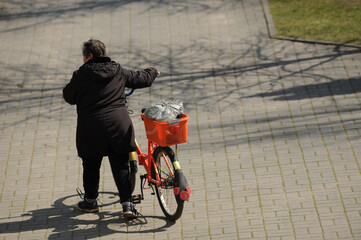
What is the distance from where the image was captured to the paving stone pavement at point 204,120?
652 cm

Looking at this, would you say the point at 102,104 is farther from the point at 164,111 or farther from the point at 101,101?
the point at 164,111

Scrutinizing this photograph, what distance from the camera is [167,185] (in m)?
6.38

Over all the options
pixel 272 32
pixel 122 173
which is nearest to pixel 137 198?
pixel 122 173

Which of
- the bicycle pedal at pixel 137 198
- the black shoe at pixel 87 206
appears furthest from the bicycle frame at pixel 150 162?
the black shoe at pixel 87 206

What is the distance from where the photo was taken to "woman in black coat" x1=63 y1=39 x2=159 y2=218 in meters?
6.00

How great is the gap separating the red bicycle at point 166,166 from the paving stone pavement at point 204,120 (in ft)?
0.66

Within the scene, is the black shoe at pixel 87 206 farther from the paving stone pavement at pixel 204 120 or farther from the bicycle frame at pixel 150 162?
the bicycle frame at pixel 150 162

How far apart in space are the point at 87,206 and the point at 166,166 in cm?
100

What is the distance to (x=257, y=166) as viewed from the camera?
→ 741cm

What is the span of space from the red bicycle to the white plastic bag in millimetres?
55

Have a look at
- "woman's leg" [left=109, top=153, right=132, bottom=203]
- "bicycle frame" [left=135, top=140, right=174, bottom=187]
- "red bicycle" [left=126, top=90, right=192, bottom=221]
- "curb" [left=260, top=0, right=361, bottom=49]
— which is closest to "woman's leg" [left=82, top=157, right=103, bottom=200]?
"woman's leg" [left=109, top=153, right=132, bottom=203]

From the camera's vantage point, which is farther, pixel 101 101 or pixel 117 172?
pixel 117 172

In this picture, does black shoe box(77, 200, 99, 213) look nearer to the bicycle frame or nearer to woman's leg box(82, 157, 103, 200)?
woman's leg box(82, 157, 103, 200)

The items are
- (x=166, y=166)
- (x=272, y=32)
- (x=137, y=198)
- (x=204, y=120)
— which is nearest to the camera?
(x=166, y=166)
